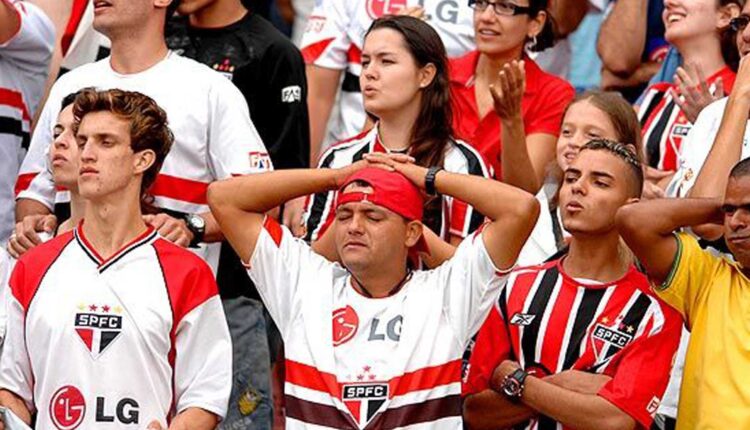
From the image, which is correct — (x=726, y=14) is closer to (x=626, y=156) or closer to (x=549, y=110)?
(x=549, y=110)

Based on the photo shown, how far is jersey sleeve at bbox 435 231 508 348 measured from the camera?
7.14 meters

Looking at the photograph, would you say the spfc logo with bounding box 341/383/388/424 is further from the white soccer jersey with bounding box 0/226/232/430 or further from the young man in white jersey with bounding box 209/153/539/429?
the white soccer jersey with bounding box 0/226/232/430

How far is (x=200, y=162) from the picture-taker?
801 centimetres

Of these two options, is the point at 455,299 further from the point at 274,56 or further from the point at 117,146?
the point at 274,56

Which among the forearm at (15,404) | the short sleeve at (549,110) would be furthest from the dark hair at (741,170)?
the forearm at (15,404)

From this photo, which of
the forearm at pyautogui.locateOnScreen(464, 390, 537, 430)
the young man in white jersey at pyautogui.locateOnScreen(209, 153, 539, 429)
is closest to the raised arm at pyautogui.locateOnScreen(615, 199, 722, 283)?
the young man in white jersey at pyautogui.locateOnScreen(209, 153, 539, 429)

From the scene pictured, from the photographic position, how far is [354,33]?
31.2 ft

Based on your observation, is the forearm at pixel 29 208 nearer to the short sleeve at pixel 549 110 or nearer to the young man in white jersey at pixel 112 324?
the young man in white jersey at pixel 112 324

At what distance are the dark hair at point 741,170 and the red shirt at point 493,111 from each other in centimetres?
155

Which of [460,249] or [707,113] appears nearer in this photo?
[460,249]

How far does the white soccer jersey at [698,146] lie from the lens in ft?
25.7

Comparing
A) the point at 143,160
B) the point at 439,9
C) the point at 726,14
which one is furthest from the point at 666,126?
the point at 143,160

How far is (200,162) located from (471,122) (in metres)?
1.34

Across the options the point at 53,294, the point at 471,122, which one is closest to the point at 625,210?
the point at 471,122
